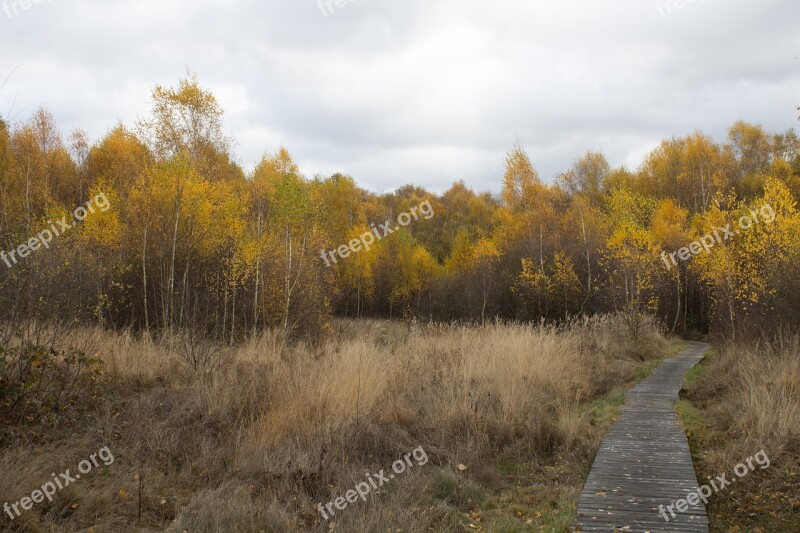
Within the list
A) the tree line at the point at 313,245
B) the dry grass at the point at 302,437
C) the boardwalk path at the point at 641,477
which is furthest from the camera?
the tree line at the point at 313,245

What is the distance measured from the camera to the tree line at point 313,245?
12844mm

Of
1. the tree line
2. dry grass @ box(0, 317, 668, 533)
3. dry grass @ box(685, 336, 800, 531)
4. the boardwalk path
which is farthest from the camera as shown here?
the tree line

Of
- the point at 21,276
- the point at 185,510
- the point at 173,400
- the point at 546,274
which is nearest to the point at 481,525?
the point at 185,510

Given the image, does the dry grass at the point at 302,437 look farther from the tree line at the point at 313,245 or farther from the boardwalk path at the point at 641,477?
the tree line at the point at 313,245

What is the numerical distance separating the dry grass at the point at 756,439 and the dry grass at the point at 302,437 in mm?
1292

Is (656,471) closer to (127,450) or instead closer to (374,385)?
(374,385)

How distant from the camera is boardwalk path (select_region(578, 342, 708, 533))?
165 inches

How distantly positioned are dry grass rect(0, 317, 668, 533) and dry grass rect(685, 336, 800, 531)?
1292 mm

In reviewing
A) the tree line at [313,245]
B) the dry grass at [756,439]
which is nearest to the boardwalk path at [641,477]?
the dry grass at [756,439]

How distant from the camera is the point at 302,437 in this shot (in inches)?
245

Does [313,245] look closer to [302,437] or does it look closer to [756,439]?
[302,437]

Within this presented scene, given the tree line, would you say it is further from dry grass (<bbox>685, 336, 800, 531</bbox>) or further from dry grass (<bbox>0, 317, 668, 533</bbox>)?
dry grass (<bbox>685, 336, 800, 531</bbox>)

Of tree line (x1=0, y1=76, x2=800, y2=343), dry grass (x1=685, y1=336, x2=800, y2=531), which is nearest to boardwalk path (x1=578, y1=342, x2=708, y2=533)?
dry grass (x1=685, y1=336, x2=800, y2=531)

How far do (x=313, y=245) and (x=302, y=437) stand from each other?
16.0 metres
